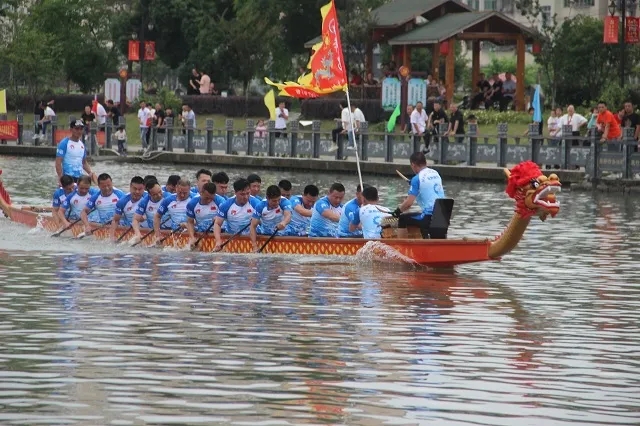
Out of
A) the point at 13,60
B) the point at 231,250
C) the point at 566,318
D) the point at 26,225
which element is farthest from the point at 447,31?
the point at 566,318

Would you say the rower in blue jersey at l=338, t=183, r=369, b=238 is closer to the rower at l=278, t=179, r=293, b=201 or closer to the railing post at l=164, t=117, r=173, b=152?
the rower at l=278, t=179, r=293, b=201

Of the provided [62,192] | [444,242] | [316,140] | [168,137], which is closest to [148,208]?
[62,192]

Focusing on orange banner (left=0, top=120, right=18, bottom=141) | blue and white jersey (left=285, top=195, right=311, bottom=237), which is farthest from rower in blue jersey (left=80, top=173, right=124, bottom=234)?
orange banner (left=0, top=120, right=18, bottom=141)

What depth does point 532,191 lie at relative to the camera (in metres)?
18.9

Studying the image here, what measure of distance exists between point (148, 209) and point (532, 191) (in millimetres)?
7428

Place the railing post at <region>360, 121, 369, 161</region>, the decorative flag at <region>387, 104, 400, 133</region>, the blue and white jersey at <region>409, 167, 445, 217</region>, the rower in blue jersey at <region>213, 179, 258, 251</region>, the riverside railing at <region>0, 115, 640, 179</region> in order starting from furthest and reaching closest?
1. the decorative flag at <region>387, 104, 400, 133</region>
2. the railing post at <region>360, 121, 369, 161</region>
3. the riverside railing at <region>0, 115, 640, 179</region>
4. the rower in blue jersey at <region>213, 179, 258, 251</region>
5. the blue and white jersey at <region>409, 167, 445, 217</region>

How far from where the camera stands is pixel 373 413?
1177 centimetres

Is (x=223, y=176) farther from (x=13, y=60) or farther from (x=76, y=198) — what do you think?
(x=13, y=60)

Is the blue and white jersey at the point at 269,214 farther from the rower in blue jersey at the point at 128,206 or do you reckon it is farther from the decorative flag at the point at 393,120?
the decorative flag at the point at 393,120

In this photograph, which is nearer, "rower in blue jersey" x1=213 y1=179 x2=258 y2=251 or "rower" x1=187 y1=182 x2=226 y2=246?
"rower in blue jersey" x1=213 y1=179 x2=258 y2=251

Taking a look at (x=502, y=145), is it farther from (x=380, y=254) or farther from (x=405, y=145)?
(x=380, y=254)

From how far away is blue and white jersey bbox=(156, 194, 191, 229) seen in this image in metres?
23.9

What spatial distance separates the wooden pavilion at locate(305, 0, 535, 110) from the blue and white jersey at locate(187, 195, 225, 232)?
3203cm

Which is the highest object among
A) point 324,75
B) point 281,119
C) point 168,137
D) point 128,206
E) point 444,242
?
point 324,75
